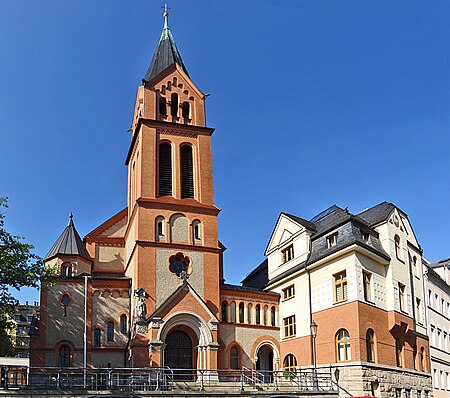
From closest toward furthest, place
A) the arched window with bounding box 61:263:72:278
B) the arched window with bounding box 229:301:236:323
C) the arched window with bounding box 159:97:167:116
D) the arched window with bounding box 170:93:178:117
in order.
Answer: the arched window with bounding box 229:301:236:323
the arched window with bounding box 61:263:72:278
the arched window with bounding box 159:97:167:116
the arched window with bounding box 170:93:178:117

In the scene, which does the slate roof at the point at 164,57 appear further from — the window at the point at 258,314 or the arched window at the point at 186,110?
the window at the point at 258,314

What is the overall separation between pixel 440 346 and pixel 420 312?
6.69 meters

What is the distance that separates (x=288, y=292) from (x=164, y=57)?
2188cm

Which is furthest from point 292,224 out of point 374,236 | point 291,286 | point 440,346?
point 440,346

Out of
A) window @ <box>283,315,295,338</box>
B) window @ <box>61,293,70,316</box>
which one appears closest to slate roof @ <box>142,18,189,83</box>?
window @ <box>61,293,70,316</box>

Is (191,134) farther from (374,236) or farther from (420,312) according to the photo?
(420,312)

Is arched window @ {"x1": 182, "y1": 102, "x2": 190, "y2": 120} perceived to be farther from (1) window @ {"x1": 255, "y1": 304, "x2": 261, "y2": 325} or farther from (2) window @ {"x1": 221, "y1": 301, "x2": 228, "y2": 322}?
(1) window @ {"x1": 255, "y1": 304, "x2": 261, "y2": 325}

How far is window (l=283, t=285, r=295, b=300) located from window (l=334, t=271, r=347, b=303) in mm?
5925

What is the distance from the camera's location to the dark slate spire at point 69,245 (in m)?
46.5

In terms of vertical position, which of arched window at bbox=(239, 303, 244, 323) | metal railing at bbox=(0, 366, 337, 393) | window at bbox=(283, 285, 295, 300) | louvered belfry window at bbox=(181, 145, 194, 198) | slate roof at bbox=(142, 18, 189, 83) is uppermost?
slate roof at bbox=(142, 18, 189, 83)

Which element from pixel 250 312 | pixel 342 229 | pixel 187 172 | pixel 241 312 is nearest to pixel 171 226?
pixel 187 172

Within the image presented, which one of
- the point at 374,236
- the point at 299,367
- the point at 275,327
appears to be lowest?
the point at 299,367

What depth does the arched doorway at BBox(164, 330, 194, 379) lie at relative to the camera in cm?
4038

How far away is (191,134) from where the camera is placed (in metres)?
46.1
